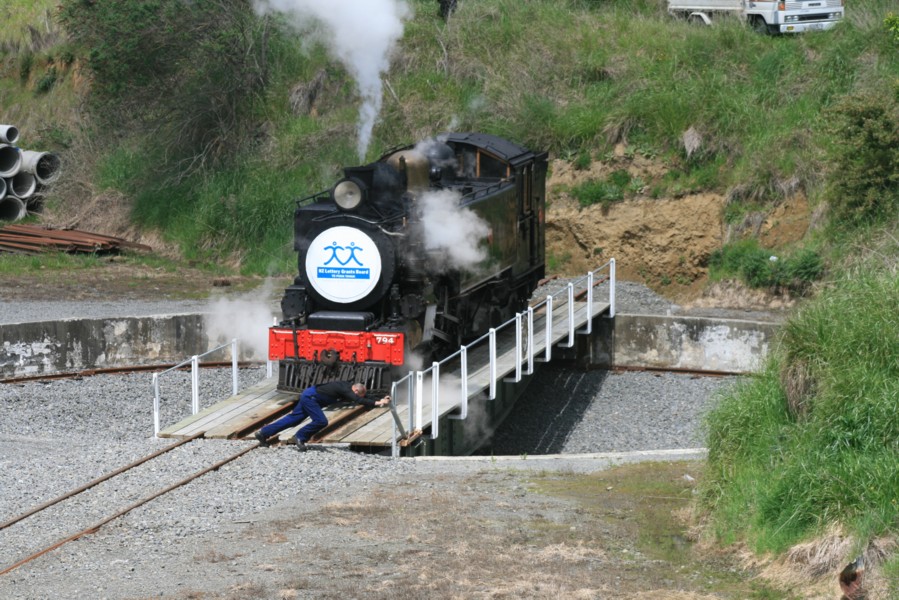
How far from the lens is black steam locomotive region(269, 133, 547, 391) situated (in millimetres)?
14930

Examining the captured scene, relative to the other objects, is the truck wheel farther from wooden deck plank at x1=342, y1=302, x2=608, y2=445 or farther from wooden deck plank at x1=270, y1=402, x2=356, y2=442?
wooden deck plank at x1=270, y1=402, x2=356, y2=442

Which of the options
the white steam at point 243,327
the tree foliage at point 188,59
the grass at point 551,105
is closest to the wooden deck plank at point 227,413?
the white steam at point 243,327

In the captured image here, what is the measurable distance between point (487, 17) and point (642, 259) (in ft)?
30.6

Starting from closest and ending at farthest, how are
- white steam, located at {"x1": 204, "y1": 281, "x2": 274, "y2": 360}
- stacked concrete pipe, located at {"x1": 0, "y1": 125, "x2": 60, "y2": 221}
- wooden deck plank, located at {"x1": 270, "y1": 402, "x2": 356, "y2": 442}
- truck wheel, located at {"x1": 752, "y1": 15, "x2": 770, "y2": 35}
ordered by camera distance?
wooden deck plank, located at {"x1": 270, "y1": 402, "x2": 356, "y2": 442} < white steam, located at {"x1": 204, "y1": 281, "x2": 274, "y2": 360} < truck wheel, located at {"x1": 752, "y1": 15, "x2": 770, "y2": 35} < stacked concrete pipe, located at {"x1": 0, "y1": 125, "x2": 60, "y2": 221}

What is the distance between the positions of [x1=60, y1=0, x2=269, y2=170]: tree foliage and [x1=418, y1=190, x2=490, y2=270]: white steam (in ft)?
51.3

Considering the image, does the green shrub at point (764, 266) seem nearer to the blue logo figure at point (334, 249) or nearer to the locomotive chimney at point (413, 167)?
the locomotive chimney at point (413, 167)

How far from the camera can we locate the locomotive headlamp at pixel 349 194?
1505 cm

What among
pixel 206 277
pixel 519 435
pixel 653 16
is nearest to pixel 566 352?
pixel 519 435

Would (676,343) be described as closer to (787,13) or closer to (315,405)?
(315,405)

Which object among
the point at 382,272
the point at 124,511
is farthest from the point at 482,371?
the point at 124,511

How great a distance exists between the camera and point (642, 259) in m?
25.7

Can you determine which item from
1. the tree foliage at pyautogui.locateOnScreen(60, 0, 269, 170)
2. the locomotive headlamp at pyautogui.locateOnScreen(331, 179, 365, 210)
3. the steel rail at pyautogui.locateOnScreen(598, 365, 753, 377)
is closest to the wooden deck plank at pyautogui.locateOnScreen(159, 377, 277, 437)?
the locomotive headlamp at pyautogui.locateOnScreen(331, 179, 365, 210)

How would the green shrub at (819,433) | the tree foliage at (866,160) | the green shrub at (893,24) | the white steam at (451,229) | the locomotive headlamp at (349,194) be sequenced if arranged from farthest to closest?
the green shrub at (893,24) → the tree foliage at (866,160) → the white steam at (451,229) → the locomotive headlamp at (349,194) → the green shrub at (819,433)

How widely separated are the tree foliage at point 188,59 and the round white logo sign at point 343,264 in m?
16.2
